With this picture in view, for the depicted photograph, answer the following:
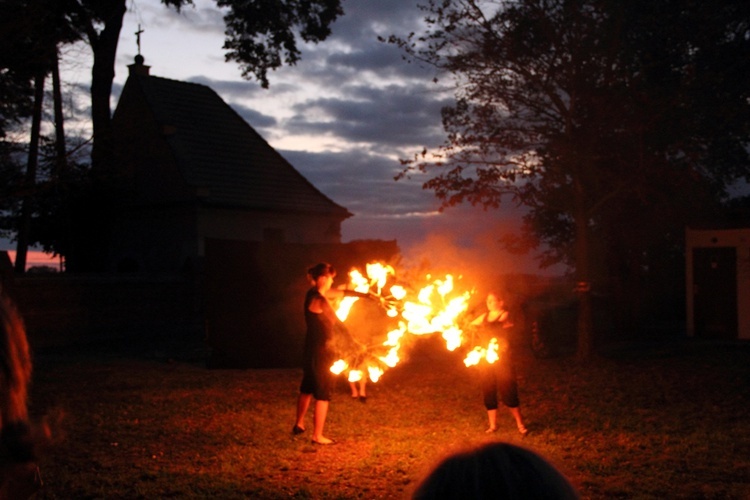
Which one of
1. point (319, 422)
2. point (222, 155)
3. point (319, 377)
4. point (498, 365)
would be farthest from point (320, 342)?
point (222, 155)

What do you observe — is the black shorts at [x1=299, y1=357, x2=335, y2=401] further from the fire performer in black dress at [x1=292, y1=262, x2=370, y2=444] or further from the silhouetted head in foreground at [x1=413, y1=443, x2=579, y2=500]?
the silhouetted head in foreground at [x1=413, y1=443, x2=579, y2=500]

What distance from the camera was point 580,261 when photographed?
17.1 meters

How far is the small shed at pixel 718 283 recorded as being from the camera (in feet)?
76.1

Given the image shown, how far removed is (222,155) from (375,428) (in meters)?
24.5

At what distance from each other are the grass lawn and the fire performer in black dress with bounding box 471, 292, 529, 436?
367 mm

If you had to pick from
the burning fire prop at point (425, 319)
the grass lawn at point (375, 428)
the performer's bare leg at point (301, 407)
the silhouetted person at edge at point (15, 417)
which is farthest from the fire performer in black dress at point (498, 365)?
the silhouetted person at edge at point (15, 417)

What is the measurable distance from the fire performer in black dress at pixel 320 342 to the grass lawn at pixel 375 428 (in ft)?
1.51

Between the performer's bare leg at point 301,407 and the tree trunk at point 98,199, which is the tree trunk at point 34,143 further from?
the performer's bare leg at point 301,407

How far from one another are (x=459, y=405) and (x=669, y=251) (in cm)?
2106

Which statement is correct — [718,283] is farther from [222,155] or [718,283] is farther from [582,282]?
[222,155]

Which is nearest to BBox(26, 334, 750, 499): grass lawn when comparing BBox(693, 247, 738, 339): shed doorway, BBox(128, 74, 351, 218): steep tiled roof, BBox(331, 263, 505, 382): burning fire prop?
BBox(331, 263, 505, 382): burning fire prop

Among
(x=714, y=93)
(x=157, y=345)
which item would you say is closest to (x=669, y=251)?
(x=714, y=93)

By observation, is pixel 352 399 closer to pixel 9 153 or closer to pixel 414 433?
pixel 414 433

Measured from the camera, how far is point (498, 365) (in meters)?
10.0
